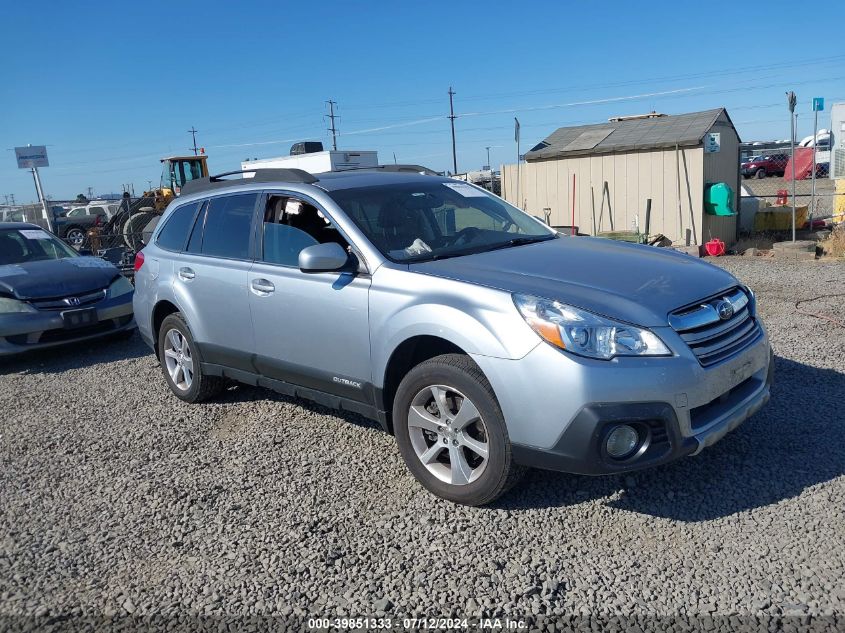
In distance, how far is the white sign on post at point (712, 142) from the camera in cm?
1296

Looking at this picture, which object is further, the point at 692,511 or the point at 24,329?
the point at 24,329

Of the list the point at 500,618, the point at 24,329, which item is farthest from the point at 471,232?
the point at 24,329

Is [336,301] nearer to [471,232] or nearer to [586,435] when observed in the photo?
[471,232]

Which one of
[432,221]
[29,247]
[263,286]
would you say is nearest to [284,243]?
[263,286]

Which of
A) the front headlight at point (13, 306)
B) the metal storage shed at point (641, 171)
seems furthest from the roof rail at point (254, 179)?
the metal storage shed at point (641, 171)

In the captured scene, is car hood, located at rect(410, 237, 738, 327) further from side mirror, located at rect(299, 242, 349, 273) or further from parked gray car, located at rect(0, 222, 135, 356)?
parked gray car, located at rect(0, 222, 135, 356)

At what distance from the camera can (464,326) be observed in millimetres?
3471

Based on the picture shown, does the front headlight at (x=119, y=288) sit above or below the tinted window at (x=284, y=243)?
below

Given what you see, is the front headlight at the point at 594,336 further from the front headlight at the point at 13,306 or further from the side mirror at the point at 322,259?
the front headlight at the point at 13,306

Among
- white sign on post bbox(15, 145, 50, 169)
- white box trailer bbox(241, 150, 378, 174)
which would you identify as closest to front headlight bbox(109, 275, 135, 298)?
white sign on post bbox(15, 145, 50, 169)

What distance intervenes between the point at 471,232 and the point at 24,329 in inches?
206

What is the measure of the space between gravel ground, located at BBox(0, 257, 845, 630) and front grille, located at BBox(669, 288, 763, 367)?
0.76 metres

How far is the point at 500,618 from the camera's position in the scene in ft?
9.27

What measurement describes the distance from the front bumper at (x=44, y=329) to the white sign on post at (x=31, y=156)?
964cm
